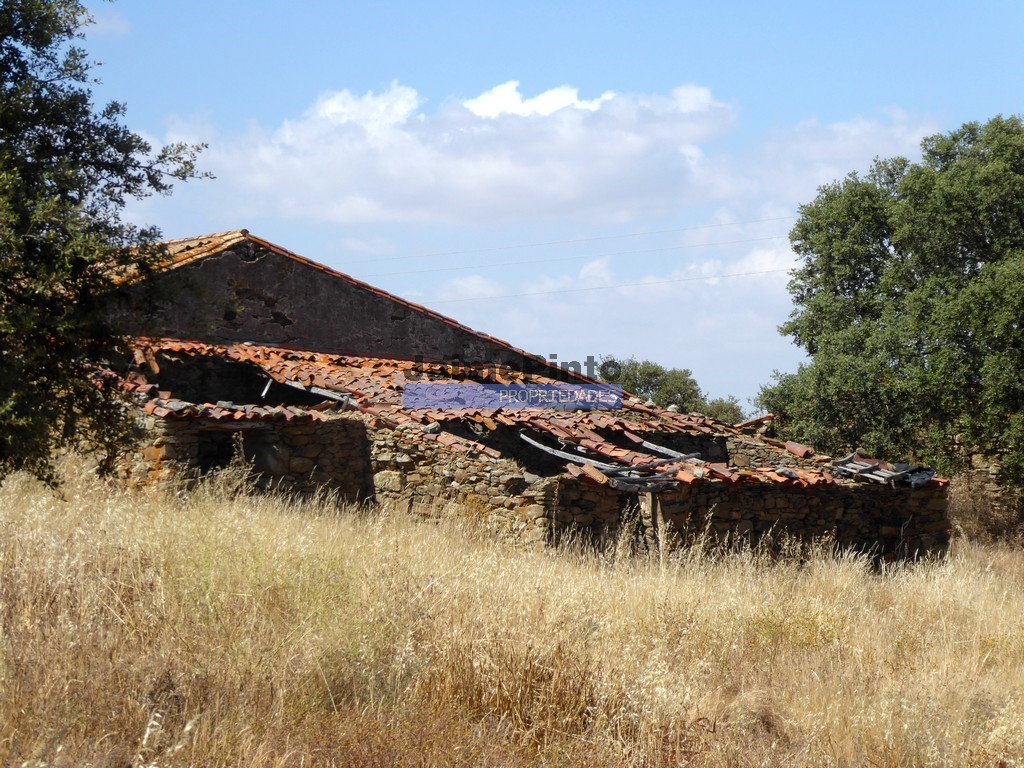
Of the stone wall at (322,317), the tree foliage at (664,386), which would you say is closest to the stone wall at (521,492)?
the stone wall at (322,317)

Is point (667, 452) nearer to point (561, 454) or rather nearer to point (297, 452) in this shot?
point (561, 454)

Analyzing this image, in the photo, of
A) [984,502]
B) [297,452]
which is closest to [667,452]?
[297,452]

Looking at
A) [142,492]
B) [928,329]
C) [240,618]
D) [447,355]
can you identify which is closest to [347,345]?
[447,355]

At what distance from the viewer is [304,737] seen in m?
4.21

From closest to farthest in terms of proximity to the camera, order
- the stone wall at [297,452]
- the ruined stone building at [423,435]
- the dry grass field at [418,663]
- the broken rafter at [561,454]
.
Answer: the dry grass field at [418,663] → the ruined stone building at [423,435] → the stone wall at [297,452] → the broken rafter at [561,454]

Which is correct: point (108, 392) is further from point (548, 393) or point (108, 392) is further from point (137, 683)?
point (548, 393)

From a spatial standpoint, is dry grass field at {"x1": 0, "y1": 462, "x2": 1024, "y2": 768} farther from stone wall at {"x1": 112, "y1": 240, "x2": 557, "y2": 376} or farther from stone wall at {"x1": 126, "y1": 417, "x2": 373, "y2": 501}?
stone wall at {"x1": 112, "y1": 240, "x2": 557, "y2": 376}

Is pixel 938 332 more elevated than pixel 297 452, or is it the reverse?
pixel 938 332

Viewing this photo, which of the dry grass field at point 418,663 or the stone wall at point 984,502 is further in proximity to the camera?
the stone wall at point 984,502

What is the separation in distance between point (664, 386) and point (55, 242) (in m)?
28.0

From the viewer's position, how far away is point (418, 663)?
5086mm

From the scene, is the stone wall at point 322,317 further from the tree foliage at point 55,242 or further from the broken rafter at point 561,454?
the tree foliage at point 55,242

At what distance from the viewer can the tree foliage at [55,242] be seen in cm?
569

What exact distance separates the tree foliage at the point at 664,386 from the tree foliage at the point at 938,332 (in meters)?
8.79
